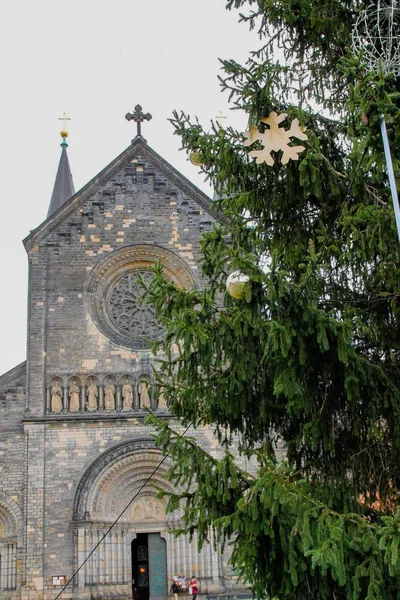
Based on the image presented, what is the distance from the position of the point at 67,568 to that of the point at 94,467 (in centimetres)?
250

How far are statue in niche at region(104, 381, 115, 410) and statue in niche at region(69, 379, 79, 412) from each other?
2.39ft

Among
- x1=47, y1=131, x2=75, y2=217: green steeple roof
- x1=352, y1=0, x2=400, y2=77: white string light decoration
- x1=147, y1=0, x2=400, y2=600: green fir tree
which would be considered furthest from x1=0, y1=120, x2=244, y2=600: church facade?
x1=352, y1=0, x2=400, y2=77: white string light decoration

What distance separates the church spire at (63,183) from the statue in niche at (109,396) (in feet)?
29.6

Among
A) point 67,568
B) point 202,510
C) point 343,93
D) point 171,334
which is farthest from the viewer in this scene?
point 67,568

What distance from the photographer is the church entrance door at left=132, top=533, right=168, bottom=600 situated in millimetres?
21250

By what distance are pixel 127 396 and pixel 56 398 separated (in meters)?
1.84

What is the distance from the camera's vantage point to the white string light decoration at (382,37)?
7281 millimetres

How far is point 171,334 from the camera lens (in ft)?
27.7

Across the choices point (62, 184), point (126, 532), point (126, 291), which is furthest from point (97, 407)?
point (62, 184)

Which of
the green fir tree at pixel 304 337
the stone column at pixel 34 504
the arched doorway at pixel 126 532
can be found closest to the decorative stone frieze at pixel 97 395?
Result: the stone column at pixel 34 504

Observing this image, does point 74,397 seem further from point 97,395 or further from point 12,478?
point 12,478

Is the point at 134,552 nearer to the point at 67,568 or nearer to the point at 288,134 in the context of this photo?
the point at 67,568

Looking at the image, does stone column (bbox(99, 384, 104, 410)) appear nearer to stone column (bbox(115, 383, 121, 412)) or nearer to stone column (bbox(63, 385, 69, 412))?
stone column (bbox(115, 383, 121, 412))

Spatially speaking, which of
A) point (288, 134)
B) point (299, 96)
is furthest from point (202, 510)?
point (299, 96)
